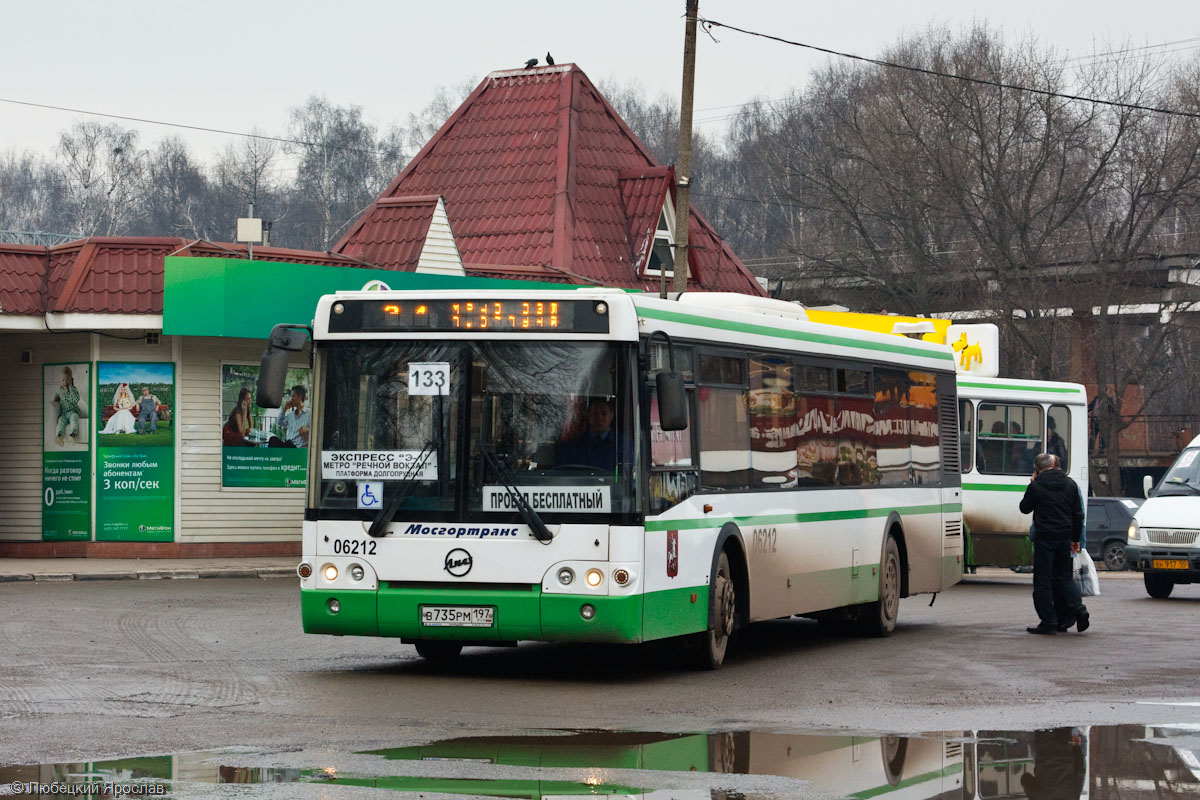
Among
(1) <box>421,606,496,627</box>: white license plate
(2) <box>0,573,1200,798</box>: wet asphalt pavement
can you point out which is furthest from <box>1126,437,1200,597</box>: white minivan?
(1) <box>421,606,496,627</box>: white license plate

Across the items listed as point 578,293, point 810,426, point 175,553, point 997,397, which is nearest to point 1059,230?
point 997,397

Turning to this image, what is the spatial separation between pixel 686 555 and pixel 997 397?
46.5 ft

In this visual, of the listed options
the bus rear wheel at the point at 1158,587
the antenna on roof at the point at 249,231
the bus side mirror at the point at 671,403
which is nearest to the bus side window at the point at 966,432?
the bus rear wheel at the point at 1158,587

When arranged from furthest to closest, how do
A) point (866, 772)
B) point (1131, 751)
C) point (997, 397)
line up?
point (997, 397) → point (1131, 751) → point (866, 772)

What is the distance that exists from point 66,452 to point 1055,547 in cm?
1519

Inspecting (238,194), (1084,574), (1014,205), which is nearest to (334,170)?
(238,194)

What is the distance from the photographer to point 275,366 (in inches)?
503

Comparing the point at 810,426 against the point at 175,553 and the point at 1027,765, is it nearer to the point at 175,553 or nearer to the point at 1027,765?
the point at 1027,765

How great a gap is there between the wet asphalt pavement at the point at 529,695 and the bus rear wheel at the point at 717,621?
0.63 ft

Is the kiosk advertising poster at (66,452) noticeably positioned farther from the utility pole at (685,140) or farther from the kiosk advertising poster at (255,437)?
the utility pole at (685,140)

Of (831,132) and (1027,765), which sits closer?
(1027,765)

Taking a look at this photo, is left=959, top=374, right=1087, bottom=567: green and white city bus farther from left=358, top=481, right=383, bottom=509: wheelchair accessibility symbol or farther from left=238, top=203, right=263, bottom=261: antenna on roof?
left=358, top=481, right=383, bottom=509: wheelchair accessibility symbol

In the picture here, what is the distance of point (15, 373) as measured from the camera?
27.6 m

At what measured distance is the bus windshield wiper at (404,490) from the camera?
1288 cm
